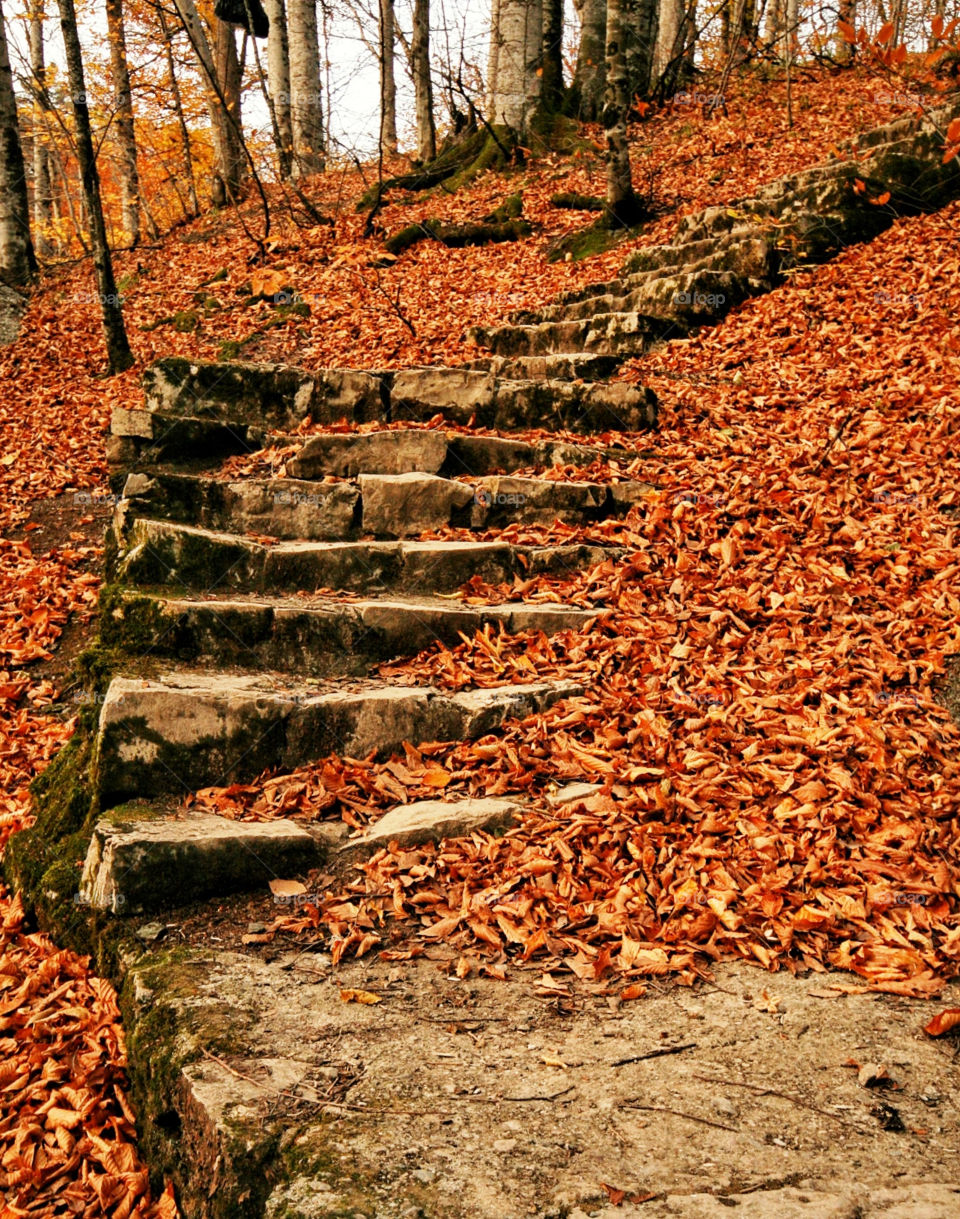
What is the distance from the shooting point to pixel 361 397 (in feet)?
22.2

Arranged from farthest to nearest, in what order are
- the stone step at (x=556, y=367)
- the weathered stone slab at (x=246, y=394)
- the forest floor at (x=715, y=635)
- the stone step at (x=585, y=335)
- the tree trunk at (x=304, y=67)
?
the tree trunk at (x=304, y=67) < the stone step at (x=585, y=335) < the stone step at (x=556, y=367) < the weathered stone slab at (x=246, y=394) < the forest floor at (x=715, y=635)

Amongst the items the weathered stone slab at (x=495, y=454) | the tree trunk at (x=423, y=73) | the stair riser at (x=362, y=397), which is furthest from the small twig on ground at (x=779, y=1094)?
the tree trunk at (x=423, y=73)

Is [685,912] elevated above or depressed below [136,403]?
below

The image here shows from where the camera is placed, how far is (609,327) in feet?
25.7

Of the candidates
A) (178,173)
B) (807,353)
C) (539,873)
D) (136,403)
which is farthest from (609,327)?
(178,173)

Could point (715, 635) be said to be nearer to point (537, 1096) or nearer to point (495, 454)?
point (495, 454)

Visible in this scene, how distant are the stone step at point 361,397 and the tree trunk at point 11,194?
7302 millimetres

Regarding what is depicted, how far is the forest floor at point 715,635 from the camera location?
104 inches

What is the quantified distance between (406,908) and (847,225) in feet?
26.0

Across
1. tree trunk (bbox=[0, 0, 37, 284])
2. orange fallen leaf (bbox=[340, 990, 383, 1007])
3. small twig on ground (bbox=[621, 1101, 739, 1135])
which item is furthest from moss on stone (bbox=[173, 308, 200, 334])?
small twig on ground (bbox=[621, 1101, 739, 1135])

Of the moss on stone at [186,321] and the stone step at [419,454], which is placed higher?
the moss on stone at [186,321]

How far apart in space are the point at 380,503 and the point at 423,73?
42.3ft

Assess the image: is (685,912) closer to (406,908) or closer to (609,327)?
(406,908)

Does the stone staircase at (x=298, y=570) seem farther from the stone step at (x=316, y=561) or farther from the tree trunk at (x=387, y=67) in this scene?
the tree trunk at (x=387, y=67)
